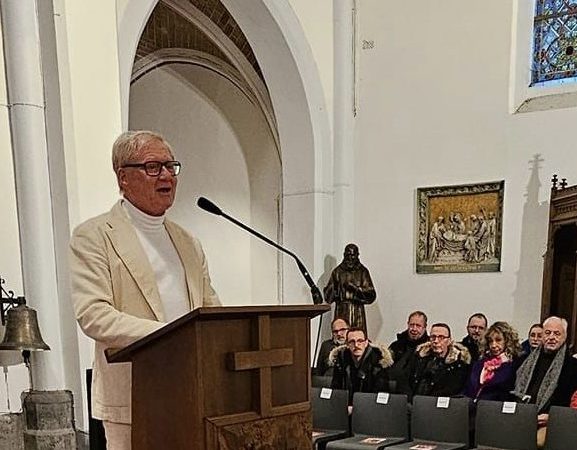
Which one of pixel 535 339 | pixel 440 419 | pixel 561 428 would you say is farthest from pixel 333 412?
pixel 561 428

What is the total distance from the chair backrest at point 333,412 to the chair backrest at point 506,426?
1086 mm

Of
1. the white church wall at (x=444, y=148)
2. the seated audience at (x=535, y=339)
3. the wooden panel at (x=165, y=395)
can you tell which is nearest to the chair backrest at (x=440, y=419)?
the seated audience at (x=535, y=339)

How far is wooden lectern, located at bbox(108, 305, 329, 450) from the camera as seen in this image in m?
1.80

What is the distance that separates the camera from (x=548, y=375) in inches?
218

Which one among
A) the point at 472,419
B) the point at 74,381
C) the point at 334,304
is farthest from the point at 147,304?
the point at 334,304

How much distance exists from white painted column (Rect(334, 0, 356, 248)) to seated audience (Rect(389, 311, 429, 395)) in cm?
Result: 182

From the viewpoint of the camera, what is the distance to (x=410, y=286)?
884 cm

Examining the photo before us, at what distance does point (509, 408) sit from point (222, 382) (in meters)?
3.88

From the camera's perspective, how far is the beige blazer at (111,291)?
1960mm

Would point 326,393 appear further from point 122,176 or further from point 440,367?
point 122,176

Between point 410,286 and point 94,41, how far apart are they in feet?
16.4

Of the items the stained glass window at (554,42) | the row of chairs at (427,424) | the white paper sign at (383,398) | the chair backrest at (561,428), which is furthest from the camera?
the stained glass window at (554,42)

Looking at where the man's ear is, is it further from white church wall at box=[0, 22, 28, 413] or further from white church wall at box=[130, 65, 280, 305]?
white church wall at box=[130, 65, 280, 305]

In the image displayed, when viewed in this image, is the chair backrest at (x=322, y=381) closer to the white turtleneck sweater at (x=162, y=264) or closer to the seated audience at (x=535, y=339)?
the seated audience at (x=535, y=339)
